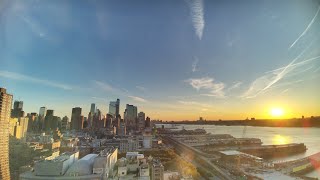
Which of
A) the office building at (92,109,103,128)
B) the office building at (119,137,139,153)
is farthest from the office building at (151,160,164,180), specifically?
the office building at (92,109,103,128)

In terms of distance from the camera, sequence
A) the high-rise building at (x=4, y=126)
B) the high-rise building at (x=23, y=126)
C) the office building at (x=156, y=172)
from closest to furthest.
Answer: the office building at (x=156, y=172) < the high-rise building at (x=4, y=126) < the high-rise building at (x=23, y=126)

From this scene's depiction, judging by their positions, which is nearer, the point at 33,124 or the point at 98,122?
the point at 33,124

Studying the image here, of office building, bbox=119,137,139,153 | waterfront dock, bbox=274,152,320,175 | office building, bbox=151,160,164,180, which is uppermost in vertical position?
office building, bbox=119,137,139,153

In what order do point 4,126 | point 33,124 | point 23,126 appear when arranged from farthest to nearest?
1. point 33,124
2. point 23,126
3. point 4,126

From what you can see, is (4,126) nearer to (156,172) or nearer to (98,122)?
(156,172)

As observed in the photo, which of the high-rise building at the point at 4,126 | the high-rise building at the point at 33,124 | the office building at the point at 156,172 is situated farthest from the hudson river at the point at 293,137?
the high-rise building at the point at 33,124

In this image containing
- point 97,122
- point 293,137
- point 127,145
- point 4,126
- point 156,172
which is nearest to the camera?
point 156,172

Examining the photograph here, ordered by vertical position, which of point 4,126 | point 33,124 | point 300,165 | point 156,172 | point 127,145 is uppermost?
point 33,124

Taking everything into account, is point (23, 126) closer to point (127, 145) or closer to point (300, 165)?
point (127, 145)

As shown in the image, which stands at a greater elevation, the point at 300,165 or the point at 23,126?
the point at 23,126

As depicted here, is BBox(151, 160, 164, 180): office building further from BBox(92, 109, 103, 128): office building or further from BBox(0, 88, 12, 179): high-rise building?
BBox(92, 109, 103, 128): office building

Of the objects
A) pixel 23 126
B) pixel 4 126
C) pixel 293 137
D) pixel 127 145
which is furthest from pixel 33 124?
pixel 293 137

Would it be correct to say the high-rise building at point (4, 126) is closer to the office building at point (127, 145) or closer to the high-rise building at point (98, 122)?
the office building at point (127, 145)
